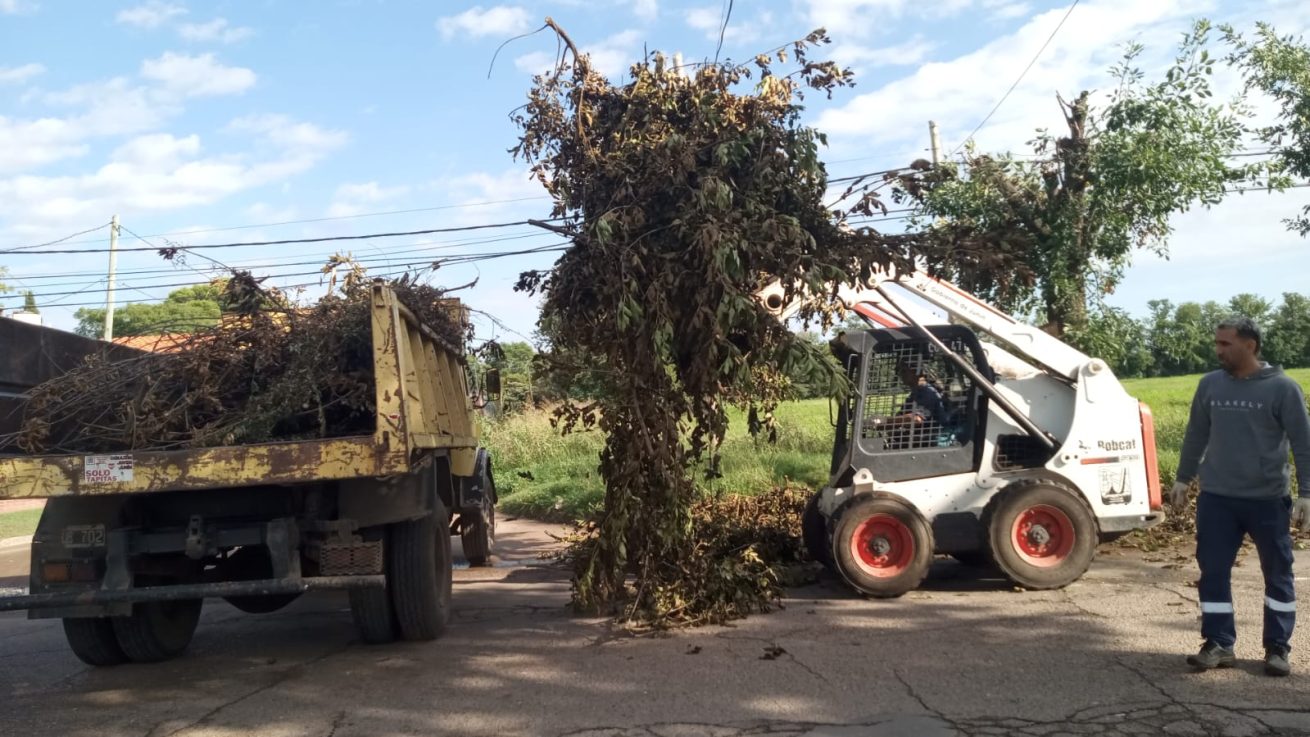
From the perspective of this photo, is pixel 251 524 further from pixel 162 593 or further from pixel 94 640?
pixel 94 640

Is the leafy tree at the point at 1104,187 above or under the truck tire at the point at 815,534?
above

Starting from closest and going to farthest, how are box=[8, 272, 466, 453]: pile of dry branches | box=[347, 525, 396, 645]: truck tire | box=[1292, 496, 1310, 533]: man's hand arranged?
box=[1292, 496, 1310, 533]: man's hand → box=[8, 272, 466, 453]: pile of dry branches → box=[347, 525, 396, 645]: truck tire

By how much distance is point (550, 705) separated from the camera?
5273 mm

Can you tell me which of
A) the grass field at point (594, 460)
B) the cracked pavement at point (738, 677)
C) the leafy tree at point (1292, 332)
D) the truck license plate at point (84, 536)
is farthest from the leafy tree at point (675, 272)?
the leafy tree at point (1292, 332)

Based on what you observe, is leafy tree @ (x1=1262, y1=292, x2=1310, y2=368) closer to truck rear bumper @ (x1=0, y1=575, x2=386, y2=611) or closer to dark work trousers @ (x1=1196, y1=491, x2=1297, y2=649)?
dark work trousers @ (x1=1196, y1=491, x2=1297, y2=649)

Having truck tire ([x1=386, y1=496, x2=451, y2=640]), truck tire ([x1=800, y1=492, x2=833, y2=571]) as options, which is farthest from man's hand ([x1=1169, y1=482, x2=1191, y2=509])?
truck tire ([x1=386, y1=496, x2=451, y2=640])

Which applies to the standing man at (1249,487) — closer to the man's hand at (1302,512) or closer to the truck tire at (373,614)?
the man's hand at (1302,512)

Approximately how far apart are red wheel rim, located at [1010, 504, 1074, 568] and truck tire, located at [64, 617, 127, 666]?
6440mm

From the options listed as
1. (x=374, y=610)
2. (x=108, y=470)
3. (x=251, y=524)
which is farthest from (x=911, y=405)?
(x=108, y=470)

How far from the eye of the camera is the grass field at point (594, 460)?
45.4 feet

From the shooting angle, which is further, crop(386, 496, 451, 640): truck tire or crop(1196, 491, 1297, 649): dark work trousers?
crop(386, 496, 451, 640): truck tire

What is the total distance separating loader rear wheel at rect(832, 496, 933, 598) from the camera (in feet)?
24.8

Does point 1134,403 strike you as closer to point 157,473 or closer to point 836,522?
point 836,522

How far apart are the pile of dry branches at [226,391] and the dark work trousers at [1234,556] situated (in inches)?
189
